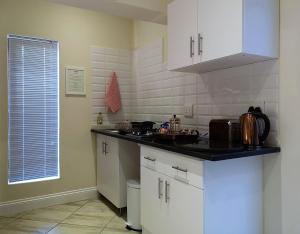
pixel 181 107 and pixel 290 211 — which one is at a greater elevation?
pixel 181 107

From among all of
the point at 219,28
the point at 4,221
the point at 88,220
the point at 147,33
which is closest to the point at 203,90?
the point at 219,28

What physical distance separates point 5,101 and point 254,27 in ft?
8.31

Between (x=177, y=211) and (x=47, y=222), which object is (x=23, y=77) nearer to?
(x=47, y=222)

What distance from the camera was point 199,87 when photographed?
239 cm

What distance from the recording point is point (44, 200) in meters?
3.00

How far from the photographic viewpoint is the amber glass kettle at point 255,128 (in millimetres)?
1645

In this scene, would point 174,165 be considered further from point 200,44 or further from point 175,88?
point 175,88

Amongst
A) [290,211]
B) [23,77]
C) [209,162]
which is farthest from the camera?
[23,77]

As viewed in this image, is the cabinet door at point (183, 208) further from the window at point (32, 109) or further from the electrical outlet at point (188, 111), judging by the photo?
the window at point (32, 109)

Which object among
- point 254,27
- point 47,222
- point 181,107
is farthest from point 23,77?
point 254,27

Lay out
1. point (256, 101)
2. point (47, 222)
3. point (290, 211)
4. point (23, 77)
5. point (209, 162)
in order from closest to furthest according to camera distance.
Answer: point (209, 162)
point (290, 211)
point (256, 101)
point (47, 222)
point (23, 77)

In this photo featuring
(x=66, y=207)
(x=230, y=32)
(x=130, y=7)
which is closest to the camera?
(x=230, y=32)

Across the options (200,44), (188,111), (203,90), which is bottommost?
(188,111)

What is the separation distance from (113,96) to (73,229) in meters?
1.64
